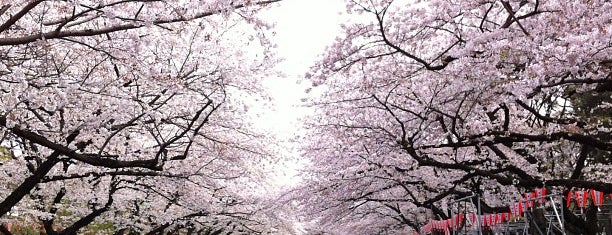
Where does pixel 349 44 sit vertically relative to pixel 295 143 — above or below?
below

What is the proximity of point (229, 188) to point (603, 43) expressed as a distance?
15.0 m

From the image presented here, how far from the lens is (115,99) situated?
894cm

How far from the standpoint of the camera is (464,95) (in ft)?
Result: 30.9

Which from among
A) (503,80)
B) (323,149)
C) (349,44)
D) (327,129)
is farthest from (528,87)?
(323,149)

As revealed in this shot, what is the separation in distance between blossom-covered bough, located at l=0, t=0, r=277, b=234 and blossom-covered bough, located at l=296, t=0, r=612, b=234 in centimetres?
204

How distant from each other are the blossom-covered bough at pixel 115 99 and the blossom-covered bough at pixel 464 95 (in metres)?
2.04

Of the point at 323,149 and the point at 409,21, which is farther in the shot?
the point at 323,149

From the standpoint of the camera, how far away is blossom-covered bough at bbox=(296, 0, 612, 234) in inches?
268

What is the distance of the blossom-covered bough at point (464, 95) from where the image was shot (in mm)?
6805

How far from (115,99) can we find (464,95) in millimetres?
5557

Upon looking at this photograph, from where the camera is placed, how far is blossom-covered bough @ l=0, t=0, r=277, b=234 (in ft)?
21.3

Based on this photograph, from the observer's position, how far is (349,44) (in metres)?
8.15

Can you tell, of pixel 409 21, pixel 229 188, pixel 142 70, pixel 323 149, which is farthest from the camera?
pixel 229 188

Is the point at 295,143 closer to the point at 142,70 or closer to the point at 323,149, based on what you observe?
the point at 323,149
